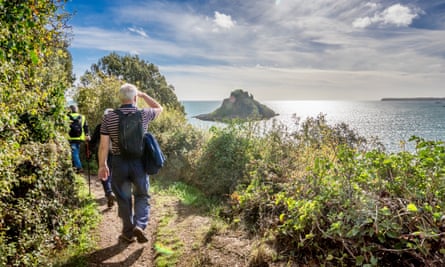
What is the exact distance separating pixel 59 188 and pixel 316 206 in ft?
11.7

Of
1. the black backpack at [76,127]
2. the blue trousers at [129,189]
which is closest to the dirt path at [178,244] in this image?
the blue trousers at [129,189]

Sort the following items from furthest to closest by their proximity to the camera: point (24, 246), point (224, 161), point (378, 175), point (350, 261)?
point (224, 161), point (24, 246), point (378, 175), point (350, 261)

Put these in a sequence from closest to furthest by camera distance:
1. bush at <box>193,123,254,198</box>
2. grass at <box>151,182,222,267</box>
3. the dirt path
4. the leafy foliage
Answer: the leafy foliage → the dirt path → grass at <box>151,182,222,267</box> → bush at <box>193,123,254,198</box>

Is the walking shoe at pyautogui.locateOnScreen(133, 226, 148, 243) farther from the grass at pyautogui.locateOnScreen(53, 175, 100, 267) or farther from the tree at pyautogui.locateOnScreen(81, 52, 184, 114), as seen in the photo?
the tree at pyautogui.locateOnScreen(81, 52, 184, 114)

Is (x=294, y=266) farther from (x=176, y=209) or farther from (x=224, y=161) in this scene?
(x=224, y=161)

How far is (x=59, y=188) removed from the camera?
12.2 feet

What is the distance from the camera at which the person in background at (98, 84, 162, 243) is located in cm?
332

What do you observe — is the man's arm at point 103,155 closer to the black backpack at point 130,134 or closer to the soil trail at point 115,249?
the black backpack at point 130,134

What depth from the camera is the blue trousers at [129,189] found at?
3.41 meters

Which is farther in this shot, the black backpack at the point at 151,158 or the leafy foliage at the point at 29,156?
the black backpack at the point at 151,158

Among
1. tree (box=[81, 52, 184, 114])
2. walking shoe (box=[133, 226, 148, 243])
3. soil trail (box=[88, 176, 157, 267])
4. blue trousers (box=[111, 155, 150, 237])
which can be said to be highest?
tree (box=[81, 52, 184, 114])

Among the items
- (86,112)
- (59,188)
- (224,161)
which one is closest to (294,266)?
(59,188)

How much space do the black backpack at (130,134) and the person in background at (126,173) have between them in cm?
7

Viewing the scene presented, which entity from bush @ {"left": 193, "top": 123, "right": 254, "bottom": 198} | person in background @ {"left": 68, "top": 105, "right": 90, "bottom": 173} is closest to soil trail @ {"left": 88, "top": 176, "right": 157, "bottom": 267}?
bush @ {"left": 193, "top": 123, "right": 254, "bottom": 198}
